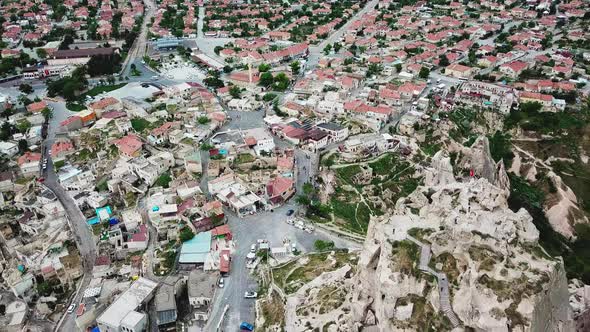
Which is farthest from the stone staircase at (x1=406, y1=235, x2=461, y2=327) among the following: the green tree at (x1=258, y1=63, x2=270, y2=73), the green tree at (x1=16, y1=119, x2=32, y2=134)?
the green tree at (x1=258, y1=63, x2=270, y2=73)

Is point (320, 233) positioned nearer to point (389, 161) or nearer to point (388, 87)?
point (389, 161)

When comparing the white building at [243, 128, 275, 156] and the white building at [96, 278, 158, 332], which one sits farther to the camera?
the white building at [243, 128, 275, 156]

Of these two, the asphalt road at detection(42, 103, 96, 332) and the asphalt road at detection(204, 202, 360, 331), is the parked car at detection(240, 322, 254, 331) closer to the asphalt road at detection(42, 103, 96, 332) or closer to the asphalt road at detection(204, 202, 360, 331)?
the asphalt road at detection(204, 202, 360, 331)

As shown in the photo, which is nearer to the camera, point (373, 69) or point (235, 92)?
point (235, 92)

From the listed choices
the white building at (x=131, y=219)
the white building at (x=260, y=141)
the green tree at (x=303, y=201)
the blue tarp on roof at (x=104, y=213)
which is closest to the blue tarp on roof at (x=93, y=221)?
the blue tarp on roof at (x=104, y=213)

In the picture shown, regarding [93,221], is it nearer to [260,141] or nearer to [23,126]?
[260,141]

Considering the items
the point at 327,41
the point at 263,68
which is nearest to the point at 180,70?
the point at 263,68

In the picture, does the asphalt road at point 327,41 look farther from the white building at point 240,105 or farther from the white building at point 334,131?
the white building at point 334,131
